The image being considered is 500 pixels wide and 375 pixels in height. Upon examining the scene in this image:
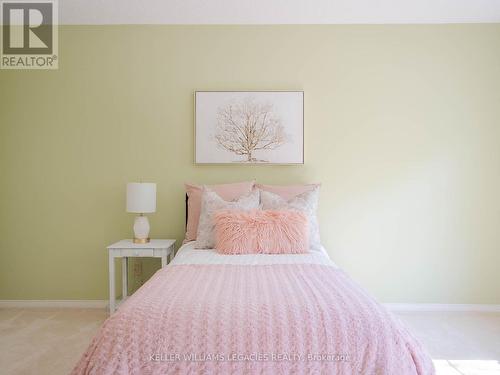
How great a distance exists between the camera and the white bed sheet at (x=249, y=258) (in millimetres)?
2373

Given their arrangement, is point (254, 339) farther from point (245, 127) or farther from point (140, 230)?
point (245, 127)

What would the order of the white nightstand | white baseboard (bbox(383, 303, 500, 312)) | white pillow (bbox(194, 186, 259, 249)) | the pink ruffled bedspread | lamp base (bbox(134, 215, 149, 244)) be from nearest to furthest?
the pink ruffled bedspread < white pillow (bbox(194, 186, 259, 249)) < the white nightstand < lamp base (bbox(134, 215, 149, 244)) < white baseboard (bbox(383, 303, 500, 312))

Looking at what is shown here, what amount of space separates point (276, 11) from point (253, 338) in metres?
2.78

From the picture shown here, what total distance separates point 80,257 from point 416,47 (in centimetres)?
366

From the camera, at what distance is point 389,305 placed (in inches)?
136

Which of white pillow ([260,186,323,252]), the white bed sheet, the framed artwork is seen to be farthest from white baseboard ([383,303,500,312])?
the framed artwork

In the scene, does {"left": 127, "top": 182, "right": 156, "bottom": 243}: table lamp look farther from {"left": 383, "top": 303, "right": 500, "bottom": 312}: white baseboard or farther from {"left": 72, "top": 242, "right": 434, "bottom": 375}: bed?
{"left": 383, "top": 303, "right": 500, "bottom": 312}: white baseboard

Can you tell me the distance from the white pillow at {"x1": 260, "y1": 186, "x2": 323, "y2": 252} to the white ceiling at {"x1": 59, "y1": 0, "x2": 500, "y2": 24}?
1565 millimetres

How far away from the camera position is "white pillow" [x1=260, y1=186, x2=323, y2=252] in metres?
2.91

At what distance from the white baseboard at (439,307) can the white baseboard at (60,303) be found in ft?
8.80

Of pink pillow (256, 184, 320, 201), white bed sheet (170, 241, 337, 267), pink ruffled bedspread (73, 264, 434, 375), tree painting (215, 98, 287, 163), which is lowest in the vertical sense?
pink ruffled bedspread (73, 264, 434, 375)

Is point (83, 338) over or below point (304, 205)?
below

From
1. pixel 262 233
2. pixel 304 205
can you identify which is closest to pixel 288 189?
pixel 304 205

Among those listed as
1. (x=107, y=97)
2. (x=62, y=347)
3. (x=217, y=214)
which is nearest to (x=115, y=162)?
(x=107, y=97)
